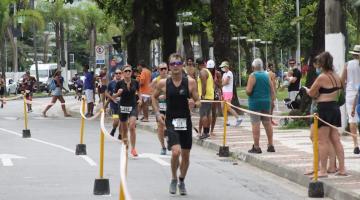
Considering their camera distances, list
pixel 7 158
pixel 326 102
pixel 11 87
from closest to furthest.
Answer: pixel 326 102
pixel 7 158
pixel 11 87

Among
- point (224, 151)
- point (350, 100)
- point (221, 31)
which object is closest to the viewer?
point (350, 100)

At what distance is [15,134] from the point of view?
75.3ft

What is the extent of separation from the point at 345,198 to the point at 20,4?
68262mm

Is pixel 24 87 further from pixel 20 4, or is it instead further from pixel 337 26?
pixel 20 4

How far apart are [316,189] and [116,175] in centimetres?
351

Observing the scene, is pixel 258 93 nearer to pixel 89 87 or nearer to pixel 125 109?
pixel 125 109

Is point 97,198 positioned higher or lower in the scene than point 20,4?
lower

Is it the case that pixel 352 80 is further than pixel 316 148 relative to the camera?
Yes

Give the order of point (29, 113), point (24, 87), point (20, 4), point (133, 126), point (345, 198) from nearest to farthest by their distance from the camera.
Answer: point (345, 198) → point (133, 126) → point (29, 113) → point (24, 87) → point (20, 4)

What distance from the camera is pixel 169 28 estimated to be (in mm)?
35656

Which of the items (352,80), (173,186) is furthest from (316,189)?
(352,80)

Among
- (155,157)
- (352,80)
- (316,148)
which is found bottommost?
(155,157)

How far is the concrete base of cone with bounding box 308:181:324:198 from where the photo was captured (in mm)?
11492

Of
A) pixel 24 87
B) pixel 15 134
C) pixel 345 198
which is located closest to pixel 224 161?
pixel 345 198
